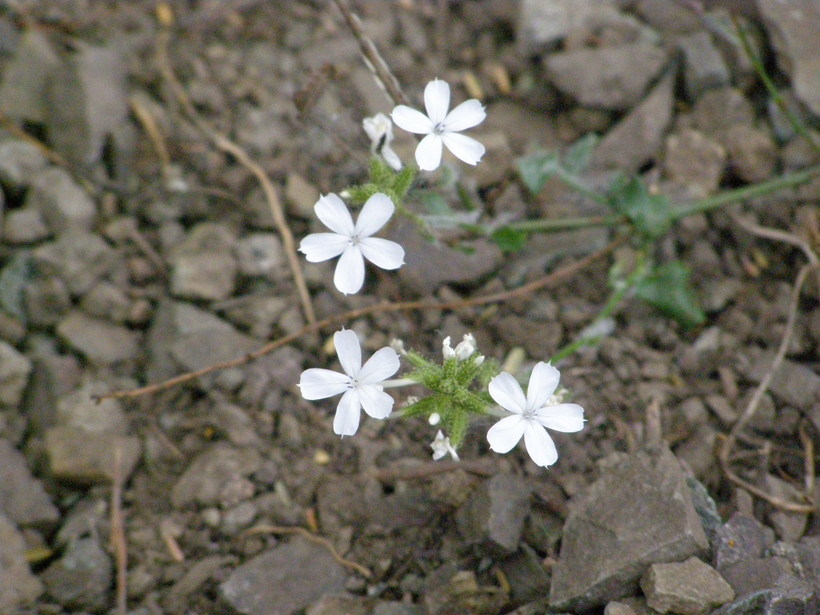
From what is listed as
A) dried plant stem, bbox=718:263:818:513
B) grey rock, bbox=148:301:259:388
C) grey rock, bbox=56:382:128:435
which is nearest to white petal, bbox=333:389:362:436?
grey rock, bbox=148:301:259:388

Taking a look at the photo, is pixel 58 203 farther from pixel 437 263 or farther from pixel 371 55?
pixel 437 263

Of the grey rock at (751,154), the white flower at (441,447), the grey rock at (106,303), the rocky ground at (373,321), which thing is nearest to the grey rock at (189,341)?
the rocky ground at (373,321)

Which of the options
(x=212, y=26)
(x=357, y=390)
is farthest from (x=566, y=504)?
(x=212, y=26)

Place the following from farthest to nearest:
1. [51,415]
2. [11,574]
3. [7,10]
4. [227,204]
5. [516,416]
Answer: [7,10] < [227,204] < [51,415] < [11,574] < [516,416]

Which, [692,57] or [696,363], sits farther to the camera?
[692,57]

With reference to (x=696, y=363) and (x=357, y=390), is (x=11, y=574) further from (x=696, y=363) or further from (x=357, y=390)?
(x=696, y=363)
